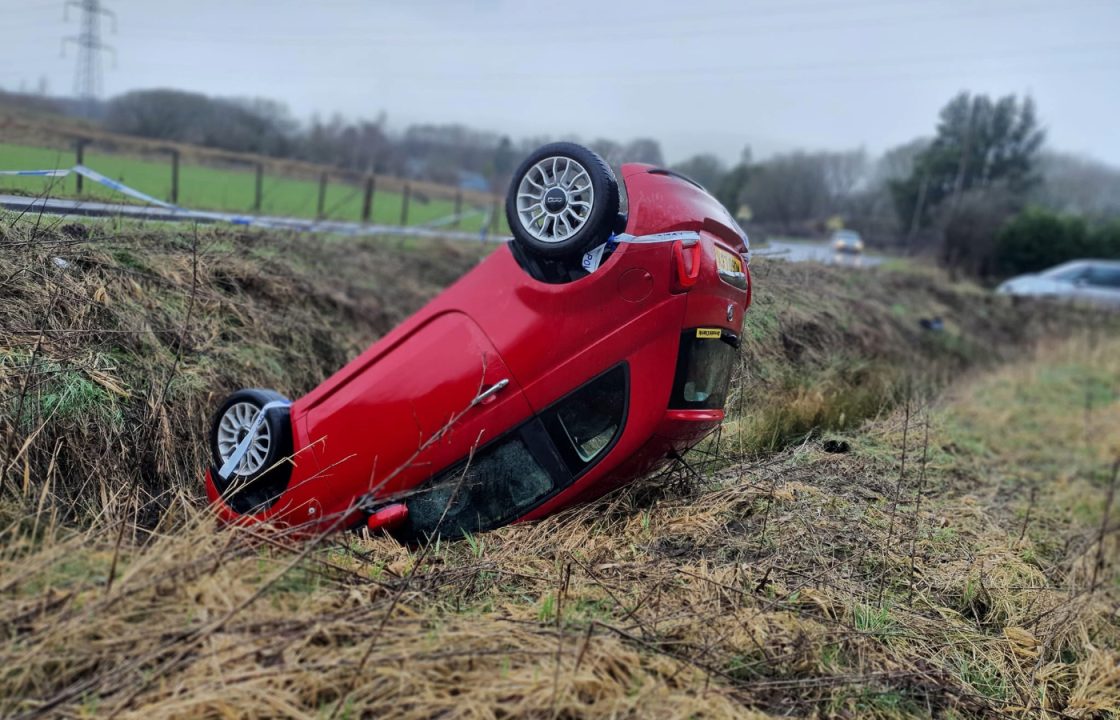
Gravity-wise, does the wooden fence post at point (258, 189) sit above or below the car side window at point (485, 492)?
above

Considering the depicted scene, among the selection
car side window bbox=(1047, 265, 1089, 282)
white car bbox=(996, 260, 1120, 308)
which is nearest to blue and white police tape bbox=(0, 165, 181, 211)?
white car bbox=(996, 260, 1120, 308)

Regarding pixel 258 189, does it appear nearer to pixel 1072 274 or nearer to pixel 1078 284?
pixel 1078 284

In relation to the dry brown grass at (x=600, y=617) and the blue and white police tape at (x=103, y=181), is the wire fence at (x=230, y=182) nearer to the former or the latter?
the blue and white police tape at (x=103, y=181)

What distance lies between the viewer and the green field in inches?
227

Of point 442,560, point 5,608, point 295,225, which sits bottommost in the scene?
point 442,560

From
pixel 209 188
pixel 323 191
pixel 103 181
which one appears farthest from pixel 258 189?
pixel 103 181

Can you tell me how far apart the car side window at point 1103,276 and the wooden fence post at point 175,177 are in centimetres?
2298

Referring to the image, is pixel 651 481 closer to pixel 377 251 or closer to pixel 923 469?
pixel 923 469

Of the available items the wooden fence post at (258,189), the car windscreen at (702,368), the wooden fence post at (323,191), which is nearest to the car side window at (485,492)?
the car windscreen at (702,368)

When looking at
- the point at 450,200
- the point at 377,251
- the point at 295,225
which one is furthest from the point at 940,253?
the point at 295,225

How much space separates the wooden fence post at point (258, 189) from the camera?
1194cm

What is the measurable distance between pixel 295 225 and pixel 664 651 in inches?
308

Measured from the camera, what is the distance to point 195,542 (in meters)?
2.53

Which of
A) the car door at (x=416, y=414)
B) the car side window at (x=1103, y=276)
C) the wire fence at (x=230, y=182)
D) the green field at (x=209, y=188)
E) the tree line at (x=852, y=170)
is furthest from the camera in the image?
the car side window at (x=1103, y=276)
